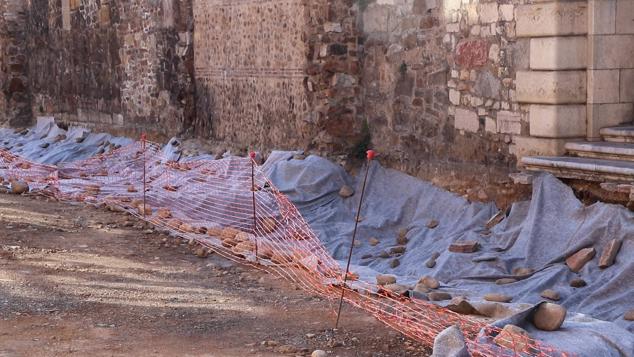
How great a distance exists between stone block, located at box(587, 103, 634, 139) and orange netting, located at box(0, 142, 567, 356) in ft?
7.93

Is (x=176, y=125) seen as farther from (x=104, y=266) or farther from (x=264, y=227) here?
(x=104, y=266)

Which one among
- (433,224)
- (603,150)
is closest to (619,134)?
(603,150)

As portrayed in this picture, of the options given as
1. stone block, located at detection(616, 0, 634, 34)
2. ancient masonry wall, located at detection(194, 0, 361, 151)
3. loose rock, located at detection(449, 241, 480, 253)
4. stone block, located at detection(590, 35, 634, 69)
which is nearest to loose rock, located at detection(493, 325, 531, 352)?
loose rock, located at detection(449, 241, 480, 253)

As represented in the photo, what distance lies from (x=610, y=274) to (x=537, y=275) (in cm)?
58

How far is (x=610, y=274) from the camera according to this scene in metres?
7.62

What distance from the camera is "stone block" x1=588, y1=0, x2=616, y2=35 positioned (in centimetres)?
872

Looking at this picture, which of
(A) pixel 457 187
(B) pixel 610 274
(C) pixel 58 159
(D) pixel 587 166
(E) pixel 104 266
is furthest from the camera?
(C) pixel 58 159

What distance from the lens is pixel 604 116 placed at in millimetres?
8984

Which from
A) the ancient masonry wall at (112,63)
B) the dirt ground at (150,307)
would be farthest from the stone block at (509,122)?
the ancient masonry wall at (112,63)

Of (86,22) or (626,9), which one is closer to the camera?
(626,9)

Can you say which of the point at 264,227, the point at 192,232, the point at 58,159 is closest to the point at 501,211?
the point at 264,227

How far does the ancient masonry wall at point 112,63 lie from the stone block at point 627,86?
7558 mm

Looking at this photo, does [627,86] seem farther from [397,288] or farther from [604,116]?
[397,288]

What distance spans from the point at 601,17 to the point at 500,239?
6.52ft
